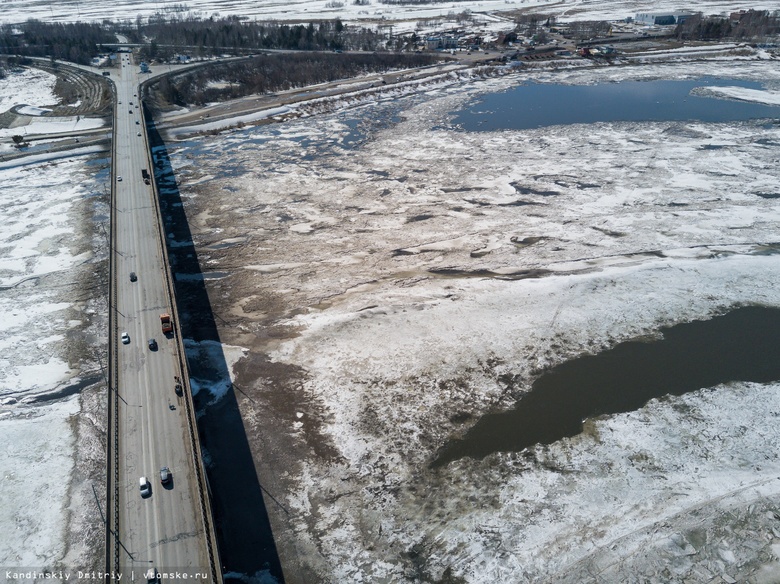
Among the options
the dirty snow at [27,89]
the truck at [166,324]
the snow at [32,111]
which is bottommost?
the truck at [166,324]

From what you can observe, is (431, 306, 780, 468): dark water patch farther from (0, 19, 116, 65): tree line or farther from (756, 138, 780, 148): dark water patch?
(0, 19, 116, 65): tree line

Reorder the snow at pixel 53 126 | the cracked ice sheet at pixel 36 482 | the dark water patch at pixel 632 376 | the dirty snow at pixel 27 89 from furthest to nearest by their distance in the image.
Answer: the dirty snow at pixel 27 89 < the snow at pixel 53 126 < the dark water patch at pixel 632 376 < the cracked ice sheet at pixel 36 482

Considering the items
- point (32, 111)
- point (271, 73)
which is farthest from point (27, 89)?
point (271, 73)

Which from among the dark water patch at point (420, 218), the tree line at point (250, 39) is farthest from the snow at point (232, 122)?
the tree line at point (250, 39)

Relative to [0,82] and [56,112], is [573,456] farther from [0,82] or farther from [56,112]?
[0,82]

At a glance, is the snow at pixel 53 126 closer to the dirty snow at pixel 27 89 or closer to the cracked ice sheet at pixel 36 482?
the dirty snow at pixel 27 89

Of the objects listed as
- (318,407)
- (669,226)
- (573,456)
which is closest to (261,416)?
(318,407)
